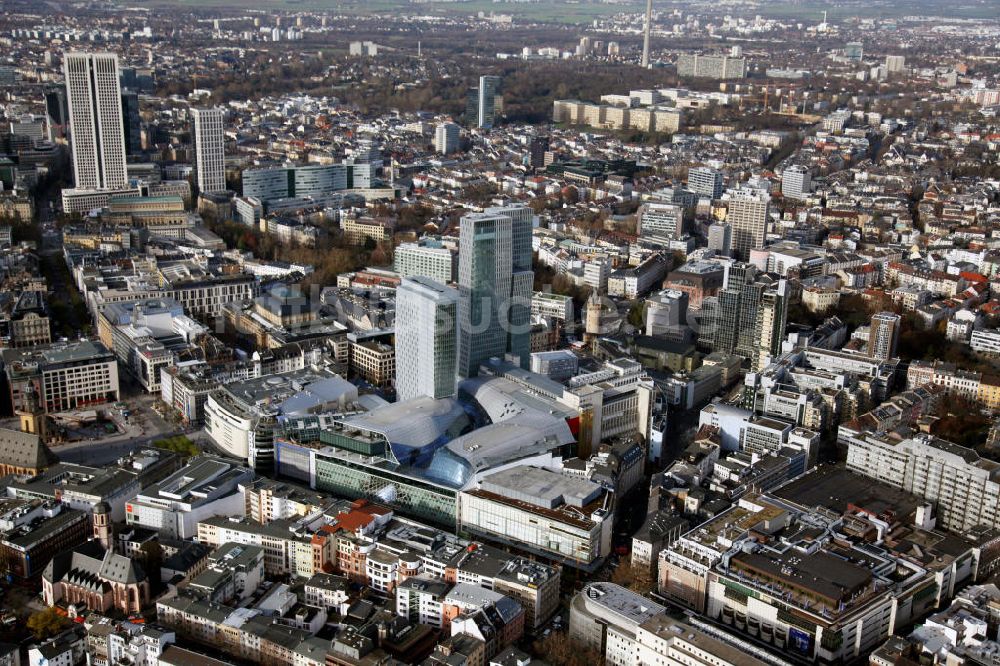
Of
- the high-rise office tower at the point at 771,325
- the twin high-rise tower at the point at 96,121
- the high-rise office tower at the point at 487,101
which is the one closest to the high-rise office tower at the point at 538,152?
the high-rise office tower at the point at 487,101

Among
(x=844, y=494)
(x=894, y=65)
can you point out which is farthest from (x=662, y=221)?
(x=894, y=65)

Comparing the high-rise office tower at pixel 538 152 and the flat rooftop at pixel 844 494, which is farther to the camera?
the high-rise office tower at pixel 538 152

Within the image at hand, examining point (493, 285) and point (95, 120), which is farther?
point (95, 120)

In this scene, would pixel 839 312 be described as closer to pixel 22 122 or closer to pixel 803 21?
pixel 22 122

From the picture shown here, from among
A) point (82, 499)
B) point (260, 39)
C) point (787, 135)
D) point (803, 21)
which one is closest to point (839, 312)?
point (82, 499)

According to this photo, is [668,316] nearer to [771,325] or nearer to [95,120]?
[771,325]

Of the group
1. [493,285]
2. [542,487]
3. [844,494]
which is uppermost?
[493,285]

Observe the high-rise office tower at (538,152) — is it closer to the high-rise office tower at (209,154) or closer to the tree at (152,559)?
the high-rise office tower at (209,154)
